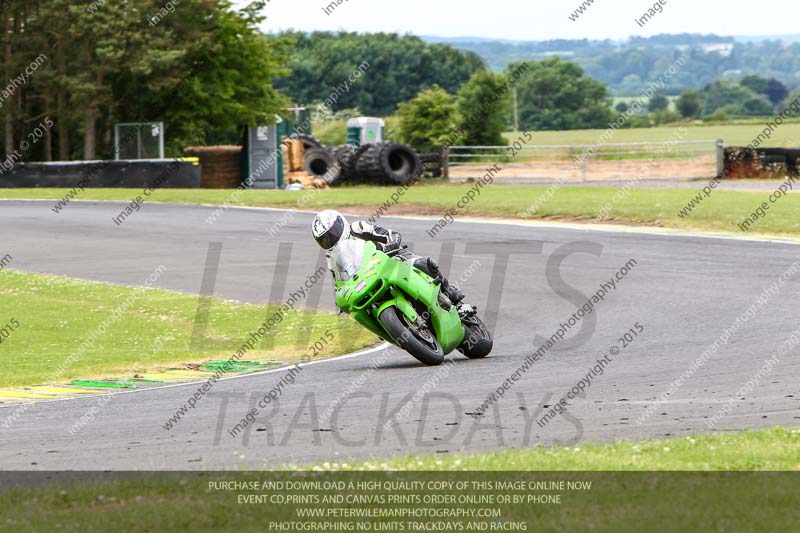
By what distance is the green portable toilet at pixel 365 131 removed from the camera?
180 feet

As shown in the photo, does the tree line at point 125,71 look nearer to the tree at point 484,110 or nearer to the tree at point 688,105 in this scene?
the tree at point 484,110

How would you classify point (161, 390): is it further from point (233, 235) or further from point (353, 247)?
point (233, 235)

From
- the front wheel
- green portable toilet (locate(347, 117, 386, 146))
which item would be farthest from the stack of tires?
the front wheel

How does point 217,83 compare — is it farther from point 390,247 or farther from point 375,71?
point 375,71

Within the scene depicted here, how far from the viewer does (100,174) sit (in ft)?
132

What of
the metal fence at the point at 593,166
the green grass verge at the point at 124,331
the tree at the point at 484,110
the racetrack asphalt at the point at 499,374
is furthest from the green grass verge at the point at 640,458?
the tree at the point at 484,110

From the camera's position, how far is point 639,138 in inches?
3182

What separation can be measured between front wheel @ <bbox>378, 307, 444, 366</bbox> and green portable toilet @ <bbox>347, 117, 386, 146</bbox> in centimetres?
4340

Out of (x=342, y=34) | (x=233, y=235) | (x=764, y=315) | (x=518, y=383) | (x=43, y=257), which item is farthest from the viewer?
(x=342, y=34)

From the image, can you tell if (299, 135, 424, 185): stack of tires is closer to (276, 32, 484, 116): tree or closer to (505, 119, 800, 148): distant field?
(505, 119, 800, 148): distant field

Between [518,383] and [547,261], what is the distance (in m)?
10.6

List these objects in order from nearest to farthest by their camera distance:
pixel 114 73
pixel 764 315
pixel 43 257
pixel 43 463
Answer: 1. pixel 43 463
2. pixel 764 315
3. pixel 43 257
4. pixel 114 73

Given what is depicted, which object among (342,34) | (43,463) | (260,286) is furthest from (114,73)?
(342,34)

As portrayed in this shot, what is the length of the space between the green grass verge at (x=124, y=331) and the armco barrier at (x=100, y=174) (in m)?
20.2
